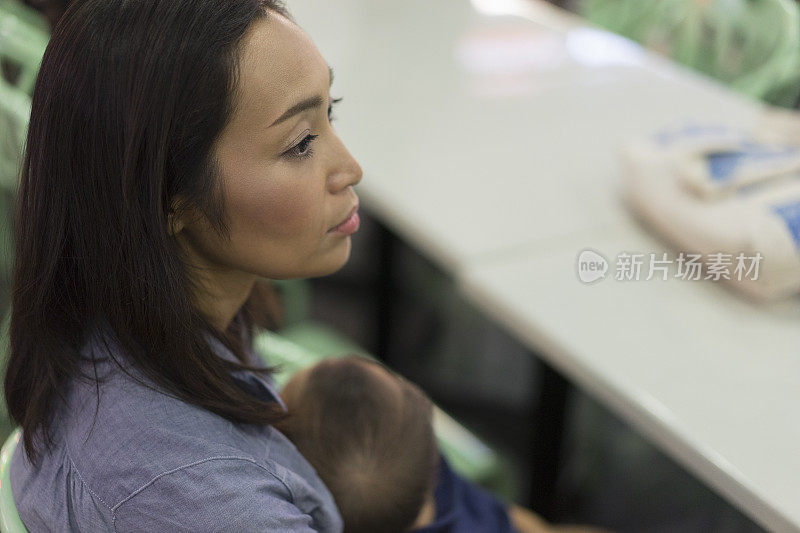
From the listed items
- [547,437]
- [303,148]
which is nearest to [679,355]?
[547,437]

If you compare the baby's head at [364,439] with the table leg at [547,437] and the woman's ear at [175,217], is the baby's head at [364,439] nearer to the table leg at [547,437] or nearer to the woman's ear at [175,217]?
the woman's ear at [175,217]

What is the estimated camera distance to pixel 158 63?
56cm

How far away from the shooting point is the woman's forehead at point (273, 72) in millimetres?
594

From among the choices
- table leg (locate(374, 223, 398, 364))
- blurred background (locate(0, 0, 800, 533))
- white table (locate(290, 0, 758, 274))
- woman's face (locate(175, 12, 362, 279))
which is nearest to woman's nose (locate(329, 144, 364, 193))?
woman's face (locate(175, 12, 362, 279))

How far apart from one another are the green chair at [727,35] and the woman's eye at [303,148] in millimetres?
1462

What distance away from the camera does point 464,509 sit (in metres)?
1.00

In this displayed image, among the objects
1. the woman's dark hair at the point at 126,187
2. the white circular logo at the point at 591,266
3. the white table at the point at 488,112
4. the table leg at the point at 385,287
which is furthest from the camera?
the table leg at the point at 385,287

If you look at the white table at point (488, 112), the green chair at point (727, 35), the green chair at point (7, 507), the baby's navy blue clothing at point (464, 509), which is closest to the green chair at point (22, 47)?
the white table at point (488, 112)

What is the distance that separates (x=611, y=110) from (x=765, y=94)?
0.44m

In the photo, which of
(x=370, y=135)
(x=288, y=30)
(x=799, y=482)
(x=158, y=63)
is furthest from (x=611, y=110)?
(x=158, y=63)

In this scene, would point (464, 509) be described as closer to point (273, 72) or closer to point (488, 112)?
point (273, 72)

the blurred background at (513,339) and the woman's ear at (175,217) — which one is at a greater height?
the woman's ear at (175,217)

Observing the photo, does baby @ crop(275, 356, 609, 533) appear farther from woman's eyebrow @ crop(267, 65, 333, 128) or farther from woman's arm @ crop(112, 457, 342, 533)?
woman's eyebrow @ crop(267, 65, 333, 128)

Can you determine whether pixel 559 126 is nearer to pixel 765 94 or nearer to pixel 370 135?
pixel 370 135
